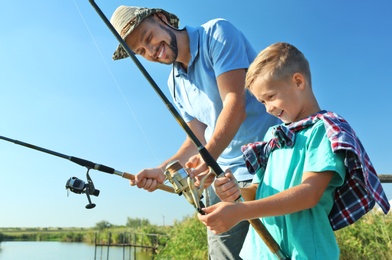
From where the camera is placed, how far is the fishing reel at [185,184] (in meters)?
1.46

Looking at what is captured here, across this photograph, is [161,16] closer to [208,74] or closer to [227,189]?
[208,74]

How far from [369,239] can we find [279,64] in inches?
178

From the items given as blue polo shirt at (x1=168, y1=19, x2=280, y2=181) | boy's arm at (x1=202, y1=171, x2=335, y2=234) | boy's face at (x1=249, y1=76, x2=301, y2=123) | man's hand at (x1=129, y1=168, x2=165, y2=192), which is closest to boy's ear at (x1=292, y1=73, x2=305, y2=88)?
boy's face at (x1=249, y1=76, x2=301, y2=123)

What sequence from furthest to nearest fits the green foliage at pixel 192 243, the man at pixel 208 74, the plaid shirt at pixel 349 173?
the green foliage at pixel 192 243
the man at pixel 208 74
the plaid shirt at pixel 349 173

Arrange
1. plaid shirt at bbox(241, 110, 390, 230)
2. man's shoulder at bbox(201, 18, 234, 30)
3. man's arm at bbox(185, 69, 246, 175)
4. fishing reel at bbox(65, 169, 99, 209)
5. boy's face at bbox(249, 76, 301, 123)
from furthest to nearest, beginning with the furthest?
1. fishing reel at bbox(65, 169, 99, 209)
2. man's shoulder at bbox(201, 18, 234, 30)
3. man's arm at bbox(185, 69, 246, 175)
4. boy's face at bbox(249, 76, 301, 123)
5. plaid shirt at bbox(241, 110, 390, 230)

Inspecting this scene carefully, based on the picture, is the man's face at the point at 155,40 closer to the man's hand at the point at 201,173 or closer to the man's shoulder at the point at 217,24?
the man's shoulder at the point at 217,24

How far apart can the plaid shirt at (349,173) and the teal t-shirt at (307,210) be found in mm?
24

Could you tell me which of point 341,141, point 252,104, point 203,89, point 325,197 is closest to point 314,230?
point 325,197

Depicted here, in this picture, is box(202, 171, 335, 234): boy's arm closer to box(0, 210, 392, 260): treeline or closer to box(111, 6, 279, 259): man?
box(111, 6, 279, 259): man

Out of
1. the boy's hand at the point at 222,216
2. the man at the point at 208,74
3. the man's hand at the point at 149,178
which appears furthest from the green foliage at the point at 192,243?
the boy's hand at the point at 222,216

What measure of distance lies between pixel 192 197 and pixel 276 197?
272 millimetres

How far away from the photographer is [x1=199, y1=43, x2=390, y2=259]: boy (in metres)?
1.38

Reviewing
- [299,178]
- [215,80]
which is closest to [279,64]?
[299,178]

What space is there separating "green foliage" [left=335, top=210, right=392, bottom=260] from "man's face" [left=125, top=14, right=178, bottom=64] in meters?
3.66
